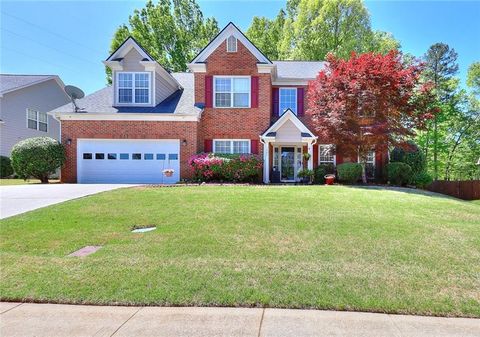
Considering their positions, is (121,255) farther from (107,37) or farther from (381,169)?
(107,37)

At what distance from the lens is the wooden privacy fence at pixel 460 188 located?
66.8 feet

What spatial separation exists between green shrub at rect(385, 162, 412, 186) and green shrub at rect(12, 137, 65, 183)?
18034mm

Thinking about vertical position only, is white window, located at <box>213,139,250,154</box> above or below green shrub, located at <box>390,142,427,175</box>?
above

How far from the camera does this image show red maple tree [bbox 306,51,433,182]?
14.5 metres

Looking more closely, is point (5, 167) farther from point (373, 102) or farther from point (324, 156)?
point (373, 102)

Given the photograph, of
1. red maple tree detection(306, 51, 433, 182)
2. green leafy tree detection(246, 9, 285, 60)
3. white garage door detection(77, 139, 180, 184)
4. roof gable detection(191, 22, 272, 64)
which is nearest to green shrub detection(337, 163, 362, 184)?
red maple tree detection(306, 51, 433, 182)

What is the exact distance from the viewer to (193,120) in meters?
16.7

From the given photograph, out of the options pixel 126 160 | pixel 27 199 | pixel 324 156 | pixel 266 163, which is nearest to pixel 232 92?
pixel 266 163

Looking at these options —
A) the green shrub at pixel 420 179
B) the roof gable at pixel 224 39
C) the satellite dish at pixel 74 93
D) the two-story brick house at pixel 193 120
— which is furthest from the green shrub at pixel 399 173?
the satellite dish at pixel 74 93

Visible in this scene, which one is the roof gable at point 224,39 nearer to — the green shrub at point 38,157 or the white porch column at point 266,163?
the white porch column at point 266,163

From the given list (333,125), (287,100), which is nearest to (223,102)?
(287,100)

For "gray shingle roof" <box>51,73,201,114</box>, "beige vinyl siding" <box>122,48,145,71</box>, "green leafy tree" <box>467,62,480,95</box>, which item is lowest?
"gray shingle roof" <box>51,73,201,114</box>

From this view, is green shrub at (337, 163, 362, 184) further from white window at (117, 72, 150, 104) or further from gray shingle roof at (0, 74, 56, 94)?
gray shingle roof at (0, 74, 56, 94)

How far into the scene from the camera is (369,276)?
464 centimetres
